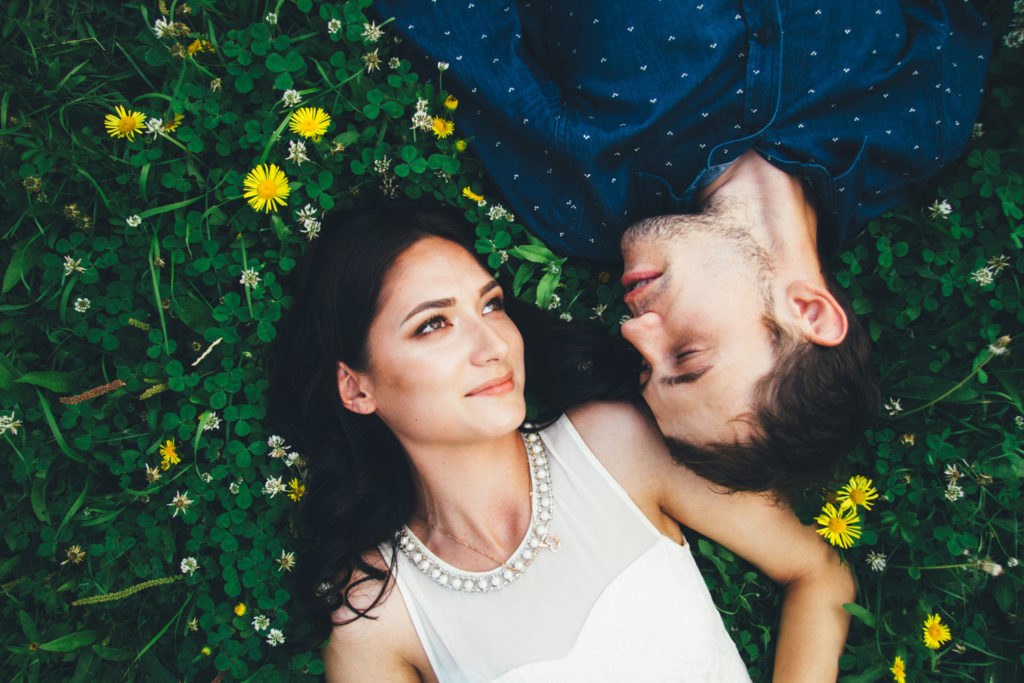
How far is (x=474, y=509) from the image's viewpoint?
10.00 ft

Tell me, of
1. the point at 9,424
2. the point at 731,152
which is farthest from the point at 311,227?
the point at 731,152

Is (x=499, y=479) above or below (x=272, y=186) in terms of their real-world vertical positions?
below

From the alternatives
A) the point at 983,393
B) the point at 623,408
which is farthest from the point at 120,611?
the point at 983,393

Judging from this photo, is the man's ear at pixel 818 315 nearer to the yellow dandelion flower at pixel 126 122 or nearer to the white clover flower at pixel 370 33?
the white clover flower at pixel 370 33

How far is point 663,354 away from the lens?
2.70 metres

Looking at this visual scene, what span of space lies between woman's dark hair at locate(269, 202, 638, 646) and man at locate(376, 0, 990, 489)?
449mm

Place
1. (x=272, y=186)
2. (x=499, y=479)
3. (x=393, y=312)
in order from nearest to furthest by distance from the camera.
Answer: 1. (x=393, y=312)
2. (x=272, y=186)
3. (x=499, y=479)

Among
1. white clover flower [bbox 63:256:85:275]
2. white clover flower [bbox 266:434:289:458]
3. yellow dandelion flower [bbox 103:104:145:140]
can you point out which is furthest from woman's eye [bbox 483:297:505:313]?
white clover flower [bbox 63:256:85:275]

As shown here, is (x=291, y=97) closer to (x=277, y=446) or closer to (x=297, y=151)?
(x=297, y=151)

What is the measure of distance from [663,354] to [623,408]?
1.79 ft

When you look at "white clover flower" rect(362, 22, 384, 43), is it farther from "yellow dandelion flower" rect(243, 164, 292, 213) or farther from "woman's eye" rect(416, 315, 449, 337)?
"woman's eye" rect(416, 315, 449, 337)

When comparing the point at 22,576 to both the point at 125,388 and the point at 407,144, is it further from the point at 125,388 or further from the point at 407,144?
the point at 407,144

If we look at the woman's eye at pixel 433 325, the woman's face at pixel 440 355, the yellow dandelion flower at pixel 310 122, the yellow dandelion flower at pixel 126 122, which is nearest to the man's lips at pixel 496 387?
the woman's face at pixel 440 355

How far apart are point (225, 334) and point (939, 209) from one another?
3.35 metres
